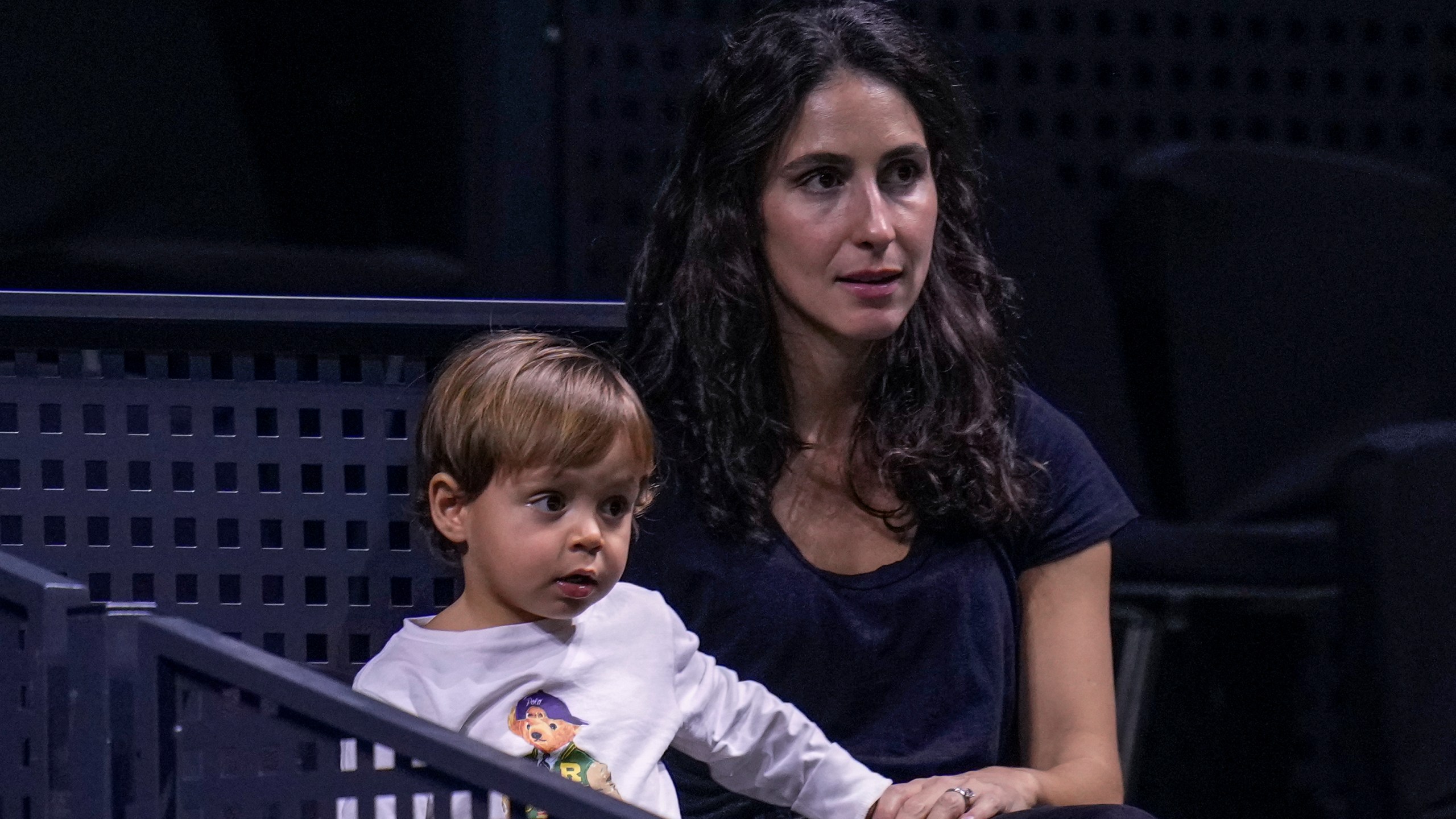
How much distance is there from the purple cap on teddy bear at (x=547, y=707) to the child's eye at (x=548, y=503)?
137 millimetres

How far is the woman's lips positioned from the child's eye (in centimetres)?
37

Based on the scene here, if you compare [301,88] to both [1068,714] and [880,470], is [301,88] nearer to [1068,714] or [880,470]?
[880,470]

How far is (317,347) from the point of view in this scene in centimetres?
117

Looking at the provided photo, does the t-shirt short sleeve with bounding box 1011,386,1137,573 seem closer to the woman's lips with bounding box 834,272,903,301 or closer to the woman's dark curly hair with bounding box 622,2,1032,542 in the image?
the woman's dark curly hair with bounding box 622,2,1032,542

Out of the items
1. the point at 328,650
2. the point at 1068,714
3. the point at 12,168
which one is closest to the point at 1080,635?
the point at 1068,714

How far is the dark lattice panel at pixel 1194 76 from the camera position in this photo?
1.83m

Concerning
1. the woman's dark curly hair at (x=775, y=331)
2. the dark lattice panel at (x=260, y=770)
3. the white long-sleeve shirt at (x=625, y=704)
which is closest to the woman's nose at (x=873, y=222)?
the woman's dark curly hair at (x=775, y=331)

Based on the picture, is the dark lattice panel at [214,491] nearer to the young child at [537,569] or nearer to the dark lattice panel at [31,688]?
the young child at [537,569]

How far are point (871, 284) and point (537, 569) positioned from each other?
16.9 inches

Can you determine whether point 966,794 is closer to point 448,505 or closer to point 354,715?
point 448,505

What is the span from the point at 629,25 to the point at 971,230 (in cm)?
45

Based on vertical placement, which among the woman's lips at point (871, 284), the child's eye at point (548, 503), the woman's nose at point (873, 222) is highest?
the woman's nose at point (873, 222)

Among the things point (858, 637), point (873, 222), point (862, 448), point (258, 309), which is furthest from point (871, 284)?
point (258, 309)

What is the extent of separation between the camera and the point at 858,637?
1.36 m
